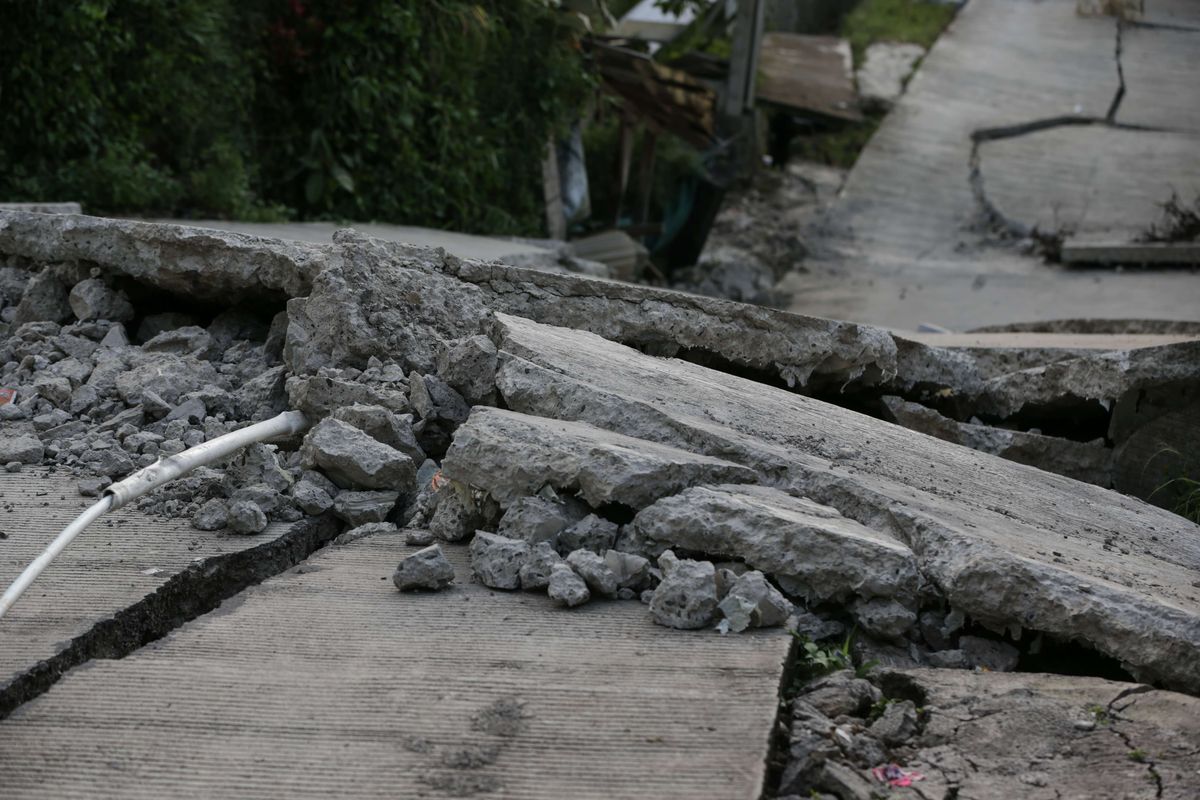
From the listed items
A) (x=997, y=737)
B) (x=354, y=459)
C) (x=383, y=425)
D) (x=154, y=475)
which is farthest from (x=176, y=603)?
(x=997, y=737)

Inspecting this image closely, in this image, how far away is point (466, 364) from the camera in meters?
2.83

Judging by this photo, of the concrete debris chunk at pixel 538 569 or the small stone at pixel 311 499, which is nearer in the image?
the concrete debris chunk at pixel 538 569

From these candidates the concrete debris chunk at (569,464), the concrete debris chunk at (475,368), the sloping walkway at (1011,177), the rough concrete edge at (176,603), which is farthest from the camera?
the sloping walkway at (1011,177)

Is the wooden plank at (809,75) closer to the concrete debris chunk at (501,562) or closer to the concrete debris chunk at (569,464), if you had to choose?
the concrete debris chunk at (569,464)

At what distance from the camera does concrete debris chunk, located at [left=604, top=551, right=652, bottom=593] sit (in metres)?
2.25

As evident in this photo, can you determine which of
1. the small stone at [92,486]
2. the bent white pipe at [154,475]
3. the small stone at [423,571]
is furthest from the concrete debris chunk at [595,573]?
the small stone at [92,486]

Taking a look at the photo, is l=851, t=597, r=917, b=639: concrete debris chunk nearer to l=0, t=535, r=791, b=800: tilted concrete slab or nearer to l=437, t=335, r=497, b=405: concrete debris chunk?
l=0, t=535, r=791, b=800: tilted concrete slab

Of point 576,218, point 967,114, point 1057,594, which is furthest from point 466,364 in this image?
point 967,114

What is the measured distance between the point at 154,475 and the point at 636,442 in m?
0.92

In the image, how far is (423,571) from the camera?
7.26 feet

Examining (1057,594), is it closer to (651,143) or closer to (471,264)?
(471,264)

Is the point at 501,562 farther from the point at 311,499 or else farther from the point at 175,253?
the point at 175,253

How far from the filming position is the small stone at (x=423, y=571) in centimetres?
221

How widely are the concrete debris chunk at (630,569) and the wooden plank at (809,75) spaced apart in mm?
9538
